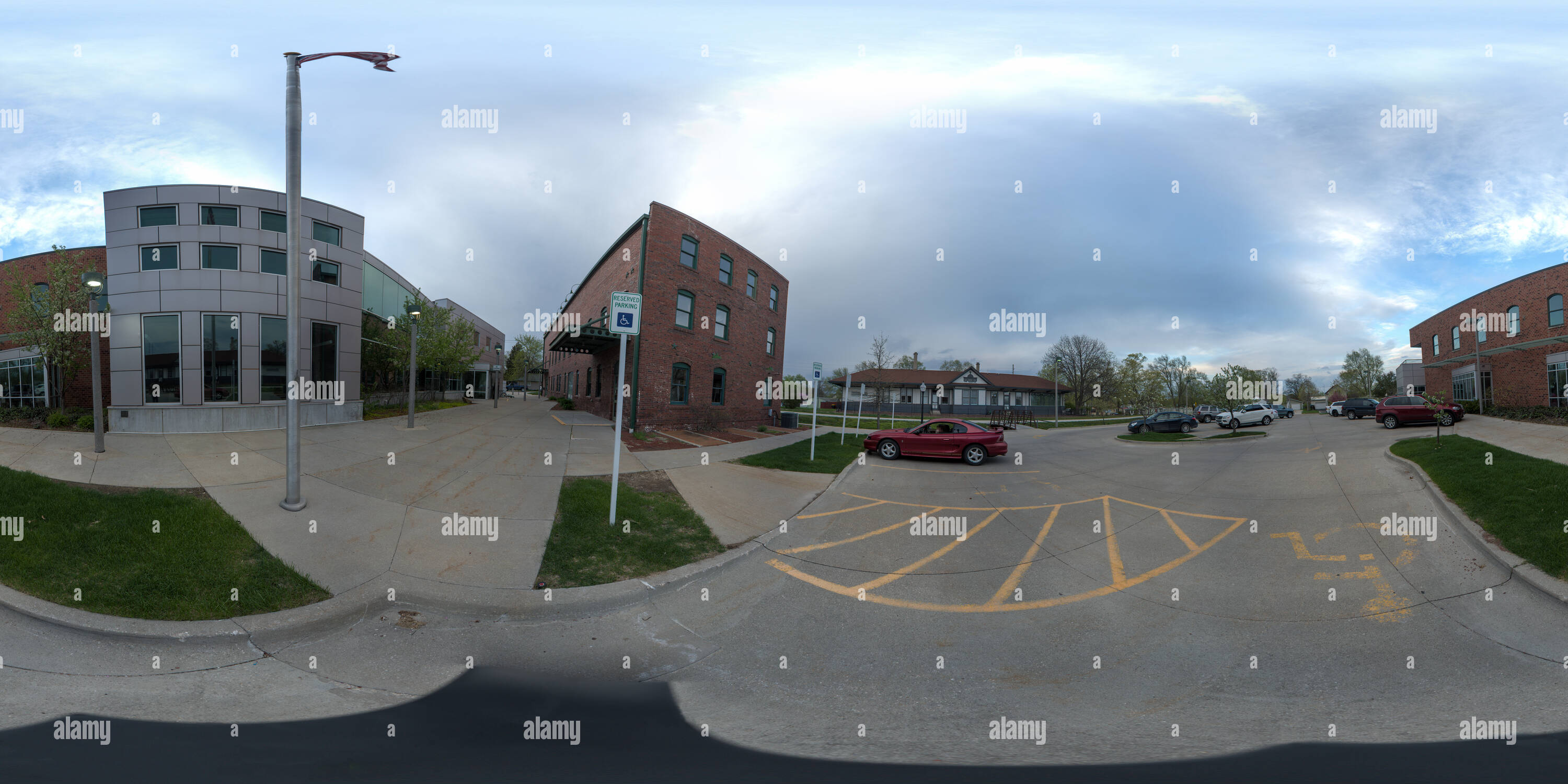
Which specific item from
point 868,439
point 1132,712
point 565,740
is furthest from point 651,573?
point 868,439

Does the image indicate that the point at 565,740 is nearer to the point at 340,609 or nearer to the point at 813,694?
the point at 813,694

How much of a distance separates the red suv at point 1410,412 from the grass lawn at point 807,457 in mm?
21358

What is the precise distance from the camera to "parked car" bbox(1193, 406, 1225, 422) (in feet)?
118

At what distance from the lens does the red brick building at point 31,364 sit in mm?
15891

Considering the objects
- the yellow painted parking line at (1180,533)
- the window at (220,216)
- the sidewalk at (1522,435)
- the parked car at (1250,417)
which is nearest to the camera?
the yellow painted parking line at (1180,533)

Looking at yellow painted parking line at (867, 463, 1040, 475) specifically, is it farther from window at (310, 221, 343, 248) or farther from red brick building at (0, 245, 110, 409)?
red brick building at (0, 245, 110, 409)

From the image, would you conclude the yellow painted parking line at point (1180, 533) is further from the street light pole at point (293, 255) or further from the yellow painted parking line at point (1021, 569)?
the street light pole at point (293, 255)

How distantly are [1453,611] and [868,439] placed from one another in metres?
11.7

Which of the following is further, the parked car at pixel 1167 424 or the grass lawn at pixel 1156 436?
the parked car at pixel 1167 424

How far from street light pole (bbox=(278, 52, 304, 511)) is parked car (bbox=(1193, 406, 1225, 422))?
146 ft

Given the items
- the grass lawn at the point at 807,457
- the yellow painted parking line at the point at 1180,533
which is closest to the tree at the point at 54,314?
the grass lawn at the point at 807,457

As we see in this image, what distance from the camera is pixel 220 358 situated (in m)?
13.8

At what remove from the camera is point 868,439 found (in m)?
16.2

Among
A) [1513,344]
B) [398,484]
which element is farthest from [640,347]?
[1513,344]
